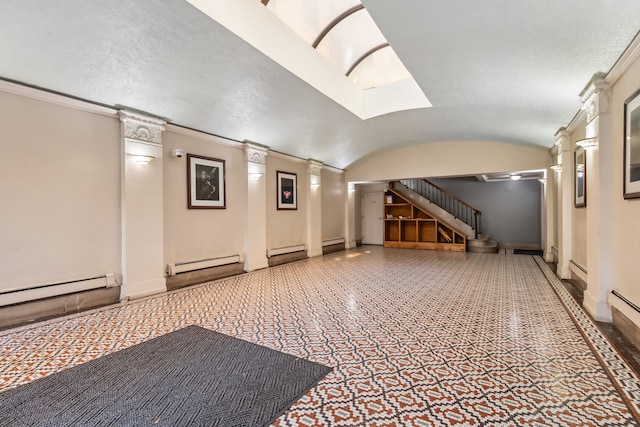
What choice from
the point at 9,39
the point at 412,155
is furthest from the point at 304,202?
the point at 9,39

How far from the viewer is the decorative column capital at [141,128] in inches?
178

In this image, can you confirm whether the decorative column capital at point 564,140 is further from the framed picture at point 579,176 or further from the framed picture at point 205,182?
the framed picture at point 205,182

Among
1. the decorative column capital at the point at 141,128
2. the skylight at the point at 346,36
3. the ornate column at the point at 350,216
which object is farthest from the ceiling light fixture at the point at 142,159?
the ornate column at the point at 350,216

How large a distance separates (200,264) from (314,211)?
3967mm

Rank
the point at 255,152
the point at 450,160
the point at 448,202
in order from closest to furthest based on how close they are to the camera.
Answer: the point at 255,152
the point at 450,160
the point at 448,202

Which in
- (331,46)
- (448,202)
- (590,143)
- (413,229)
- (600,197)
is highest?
(331,46)

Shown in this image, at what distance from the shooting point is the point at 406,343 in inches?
118

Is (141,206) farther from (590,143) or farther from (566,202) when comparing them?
(566,202)

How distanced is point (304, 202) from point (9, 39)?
6.51m

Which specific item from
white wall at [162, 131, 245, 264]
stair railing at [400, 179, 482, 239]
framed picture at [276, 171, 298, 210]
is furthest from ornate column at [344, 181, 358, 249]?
white wall at [162, 131, 245, 264]

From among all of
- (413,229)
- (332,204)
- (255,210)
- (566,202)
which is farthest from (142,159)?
(413,229)

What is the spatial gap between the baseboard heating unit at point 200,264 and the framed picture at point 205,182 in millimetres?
1024

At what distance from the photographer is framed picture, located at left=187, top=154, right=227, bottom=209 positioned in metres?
5.62

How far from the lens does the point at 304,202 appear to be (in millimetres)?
8781
